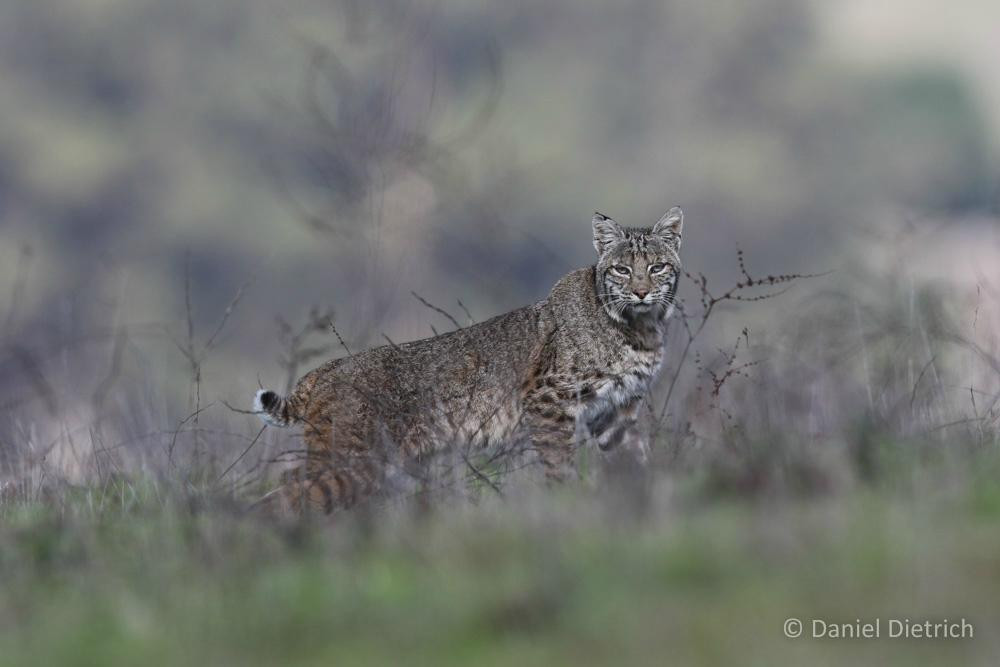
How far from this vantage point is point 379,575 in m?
5.82

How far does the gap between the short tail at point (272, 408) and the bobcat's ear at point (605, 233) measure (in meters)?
2.57

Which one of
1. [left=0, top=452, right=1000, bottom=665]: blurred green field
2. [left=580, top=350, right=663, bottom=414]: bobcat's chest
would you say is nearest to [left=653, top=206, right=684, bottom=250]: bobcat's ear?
[left=580, top=350, right=663, bottom=414]: bobcat's chest

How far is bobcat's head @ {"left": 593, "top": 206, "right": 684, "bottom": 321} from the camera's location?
34.4ft

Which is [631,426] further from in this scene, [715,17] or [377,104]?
[715,17]

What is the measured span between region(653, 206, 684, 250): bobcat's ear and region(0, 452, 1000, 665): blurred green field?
445cm

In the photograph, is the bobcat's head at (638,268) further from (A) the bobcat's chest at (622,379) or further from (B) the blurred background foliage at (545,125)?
(B) the blurred background foliage at (545,125)

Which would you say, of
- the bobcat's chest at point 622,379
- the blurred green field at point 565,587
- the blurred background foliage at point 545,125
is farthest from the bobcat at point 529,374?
the blurred background foliage at point 545,125

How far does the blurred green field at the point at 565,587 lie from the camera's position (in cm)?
496

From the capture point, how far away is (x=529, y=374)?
10.6 metres

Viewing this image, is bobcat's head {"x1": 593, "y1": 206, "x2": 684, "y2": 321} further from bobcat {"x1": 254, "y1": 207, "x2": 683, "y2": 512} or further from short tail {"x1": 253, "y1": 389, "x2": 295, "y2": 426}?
short tail {"x1": 253, "y1": 389, "x2": 295, "y2": 426}

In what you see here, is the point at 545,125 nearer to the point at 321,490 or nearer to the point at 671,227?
the point at 671,227

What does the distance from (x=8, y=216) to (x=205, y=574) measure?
183 ft

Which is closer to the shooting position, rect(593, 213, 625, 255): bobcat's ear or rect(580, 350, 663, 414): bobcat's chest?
rect(580, 350, 663, 414): bobcat's chest

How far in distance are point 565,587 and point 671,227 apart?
20.1ft
